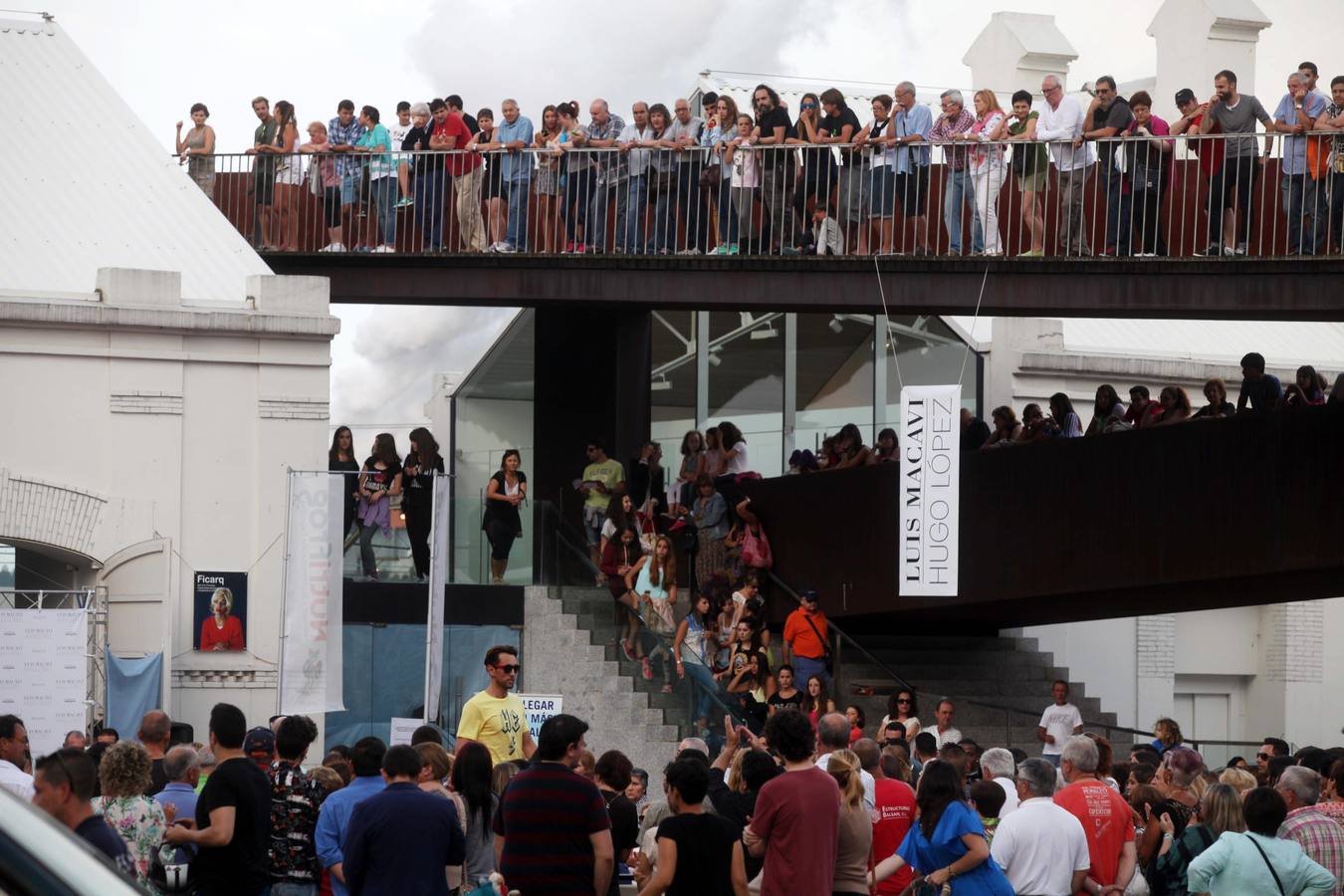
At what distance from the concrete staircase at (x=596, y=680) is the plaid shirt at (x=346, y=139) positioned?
513cm

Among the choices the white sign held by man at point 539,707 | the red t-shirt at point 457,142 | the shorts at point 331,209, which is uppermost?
the red t-shirt at point 457,142

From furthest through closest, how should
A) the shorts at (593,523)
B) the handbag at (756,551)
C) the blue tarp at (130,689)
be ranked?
1. the shorts at (593,523)
2. the handbag at (756,551)
3. the blue tarp at (130,689)

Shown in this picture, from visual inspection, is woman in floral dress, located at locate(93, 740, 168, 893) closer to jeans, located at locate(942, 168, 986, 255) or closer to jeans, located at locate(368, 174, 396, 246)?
jeans, located at locate(942, 168, 986, 255)

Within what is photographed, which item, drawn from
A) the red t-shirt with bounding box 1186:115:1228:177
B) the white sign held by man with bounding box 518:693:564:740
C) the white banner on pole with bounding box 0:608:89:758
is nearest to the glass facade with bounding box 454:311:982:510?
the red t-shirt with bounding box 1186:115:1228:177

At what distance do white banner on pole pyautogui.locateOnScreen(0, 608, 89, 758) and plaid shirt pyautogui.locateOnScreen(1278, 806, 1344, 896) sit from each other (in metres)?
10.9

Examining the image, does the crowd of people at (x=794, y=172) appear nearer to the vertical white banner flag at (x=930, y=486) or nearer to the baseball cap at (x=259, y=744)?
the vertical white banner flag at (x=930, y=486)

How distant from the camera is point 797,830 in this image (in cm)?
773

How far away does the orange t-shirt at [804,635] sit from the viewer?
60.6 feet

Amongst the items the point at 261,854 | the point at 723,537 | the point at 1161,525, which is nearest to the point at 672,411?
the point at 723,537

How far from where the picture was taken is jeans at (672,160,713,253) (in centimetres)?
1967

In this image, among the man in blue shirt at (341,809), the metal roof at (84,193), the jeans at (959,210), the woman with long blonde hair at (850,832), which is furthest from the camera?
the metal roof at (84,193)

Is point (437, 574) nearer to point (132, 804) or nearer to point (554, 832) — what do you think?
point (132, 804)

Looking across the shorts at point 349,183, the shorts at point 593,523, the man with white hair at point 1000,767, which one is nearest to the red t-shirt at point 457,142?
the shorts at point 349,183

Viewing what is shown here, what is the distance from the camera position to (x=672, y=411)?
27.8m
